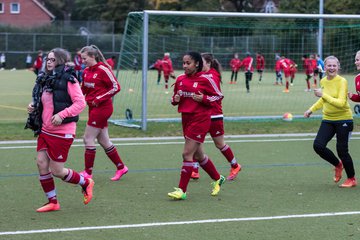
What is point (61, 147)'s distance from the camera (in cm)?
787

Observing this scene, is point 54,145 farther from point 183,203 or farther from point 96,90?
point 96,90

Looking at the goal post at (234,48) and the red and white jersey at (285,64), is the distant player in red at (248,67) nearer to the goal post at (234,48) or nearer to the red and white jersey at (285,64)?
the goal post at (234,48)

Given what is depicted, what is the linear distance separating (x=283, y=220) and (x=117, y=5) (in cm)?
7403

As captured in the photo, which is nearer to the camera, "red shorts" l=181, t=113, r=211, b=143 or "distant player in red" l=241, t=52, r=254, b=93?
"red shorts" l=181, t=113, r=211, b=143

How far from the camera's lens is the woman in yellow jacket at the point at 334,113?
9336 millimetres

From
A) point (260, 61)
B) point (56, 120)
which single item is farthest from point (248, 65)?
point (56, 120)

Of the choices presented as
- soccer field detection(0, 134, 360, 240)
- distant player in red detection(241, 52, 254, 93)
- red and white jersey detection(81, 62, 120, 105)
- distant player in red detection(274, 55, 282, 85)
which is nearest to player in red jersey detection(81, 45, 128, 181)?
red and white jersey detection(81, 62, 120, 105)

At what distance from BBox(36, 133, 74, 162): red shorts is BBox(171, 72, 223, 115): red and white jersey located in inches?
62.5

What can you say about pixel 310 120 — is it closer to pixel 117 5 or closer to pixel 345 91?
pixel 345 91

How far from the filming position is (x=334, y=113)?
9492mm

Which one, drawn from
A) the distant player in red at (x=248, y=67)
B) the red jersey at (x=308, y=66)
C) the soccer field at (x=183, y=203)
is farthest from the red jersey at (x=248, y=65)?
the soccer field at (x=183, y=203)

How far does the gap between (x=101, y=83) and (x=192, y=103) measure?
5.53 ft

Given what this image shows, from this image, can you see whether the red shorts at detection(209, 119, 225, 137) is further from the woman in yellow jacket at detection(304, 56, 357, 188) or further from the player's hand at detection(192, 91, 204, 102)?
the player's hand at detection(192, 91, 204, 102)

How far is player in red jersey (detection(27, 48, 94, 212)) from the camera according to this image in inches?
306
